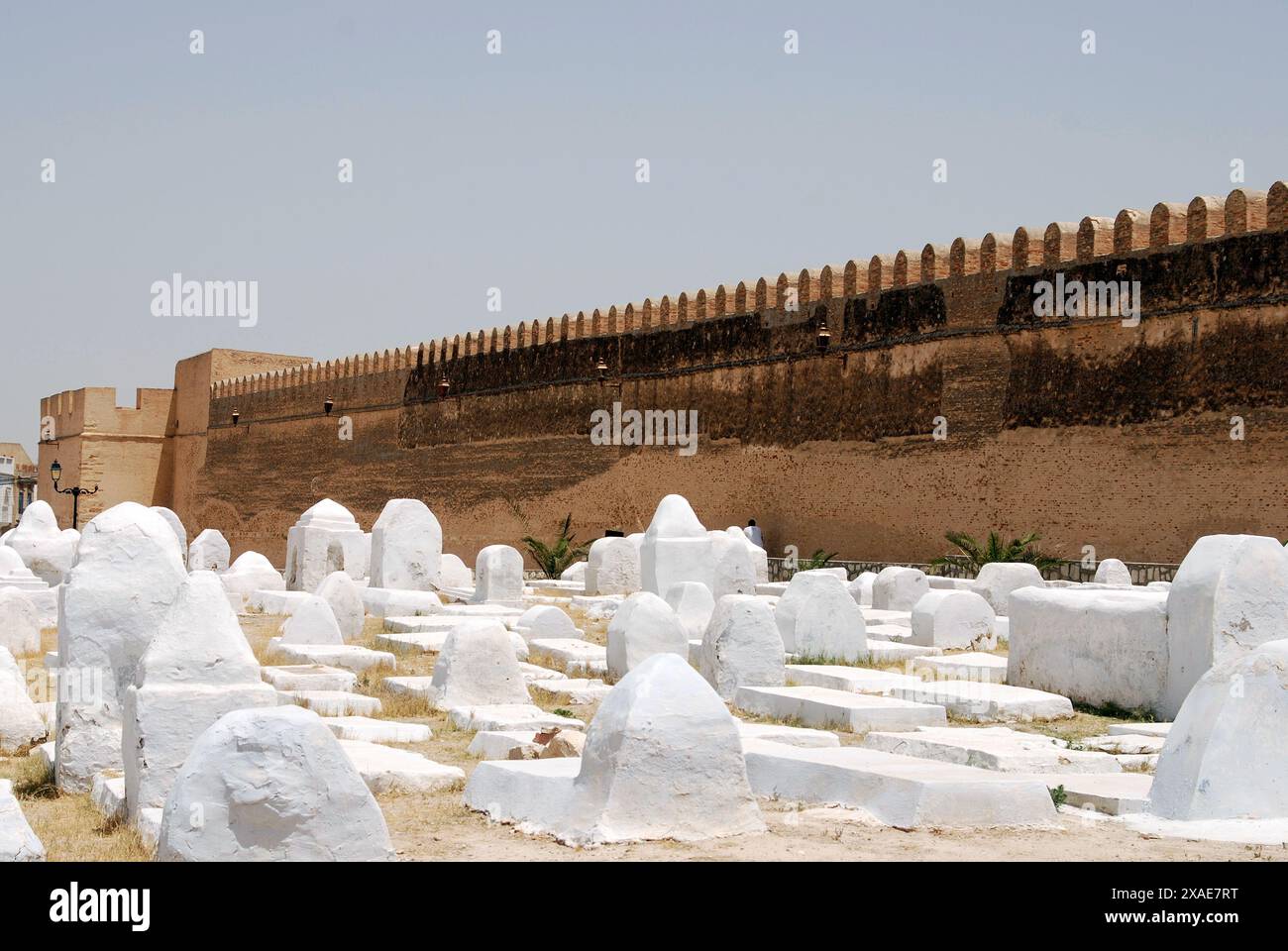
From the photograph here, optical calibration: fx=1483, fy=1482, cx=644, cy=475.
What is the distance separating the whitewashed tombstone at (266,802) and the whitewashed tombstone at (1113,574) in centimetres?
1219

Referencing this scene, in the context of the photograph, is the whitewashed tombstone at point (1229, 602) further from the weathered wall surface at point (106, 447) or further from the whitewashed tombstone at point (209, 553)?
the weathered wall surface at point (106, 447)

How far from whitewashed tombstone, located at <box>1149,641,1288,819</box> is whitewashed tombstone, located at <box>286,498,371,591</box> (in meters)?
13.2

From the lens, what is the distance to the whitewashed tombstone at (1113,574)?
15164 millimetres

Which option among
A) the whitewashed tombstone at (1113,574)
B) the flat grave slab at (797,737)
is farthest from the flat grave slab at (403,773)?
the whitewashed tombstone at (1113,574)

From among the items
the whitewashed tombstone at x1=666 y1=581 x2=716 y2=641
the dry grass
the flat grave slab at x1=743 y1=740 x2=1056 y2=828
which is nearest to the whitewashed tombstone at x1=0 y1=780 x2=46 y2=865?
the dry grass

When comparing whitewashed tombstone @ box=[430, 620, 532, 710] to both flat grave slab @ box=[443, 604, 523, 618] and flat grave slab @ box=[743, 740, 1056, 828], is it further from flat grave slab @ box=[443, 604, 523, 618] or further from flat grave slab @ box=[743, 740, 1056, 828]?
flat grave slab @ box=[443, 604, 523, 618]

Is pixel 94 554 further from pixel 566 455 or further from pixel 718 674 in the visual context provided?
pixel 566 455

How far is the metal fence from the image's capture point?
16.1 metres

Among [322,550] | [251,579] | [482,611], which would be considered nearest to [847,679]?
[482,611]

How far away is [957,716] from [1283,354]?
32.2 ft

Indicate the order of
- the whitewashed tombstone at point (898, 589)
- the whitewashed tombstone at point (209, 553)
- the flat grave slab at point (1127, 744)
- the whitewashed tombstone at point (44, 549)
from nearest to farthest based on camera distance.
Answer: the flat grave slab at point (1127, 744) < the whitewashed tombstone at point (898, 589) < the whitewashed tombstone at point (44, 549) < the whitewashed tombstone at point (209, 553)

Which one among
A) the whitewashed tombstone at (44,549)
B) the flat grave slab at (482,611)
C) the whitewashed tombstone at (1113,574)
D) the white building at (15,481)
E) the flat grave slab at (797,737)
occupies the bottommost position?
the flat grave slab at (797,737)
